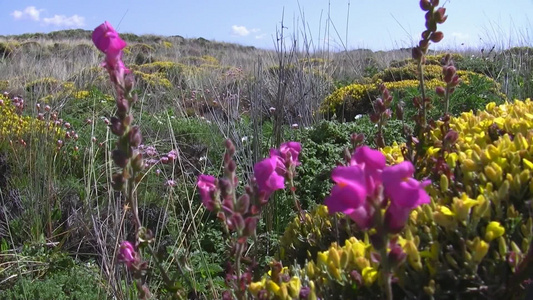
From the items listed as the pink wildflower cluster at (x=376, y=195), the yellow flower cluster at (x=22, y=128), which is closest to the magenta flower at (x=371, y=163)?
the pink wildflower cluster at (x=376, y=195)

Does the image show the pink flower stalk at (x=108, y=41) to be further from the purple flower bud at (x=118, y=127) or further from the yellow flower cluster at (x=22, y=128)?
the yellow flower cluster at (x=22, y=128)

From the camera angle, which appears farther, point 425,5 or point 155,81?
point 155,81

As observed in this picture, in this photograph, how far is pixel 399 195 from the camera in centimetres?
90

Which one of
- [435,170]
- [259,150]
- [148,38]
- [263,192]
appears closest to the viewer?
[263,192]

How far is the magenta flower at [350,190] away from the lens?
2.91ft

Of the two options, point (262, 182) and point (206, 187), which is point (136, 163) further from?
point (262, 182)

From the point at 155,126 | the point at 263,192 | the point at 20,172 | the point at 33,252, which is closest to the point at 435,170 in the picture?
the point at 263,192

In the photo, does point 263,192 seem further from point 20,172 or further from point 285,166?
point 20,172

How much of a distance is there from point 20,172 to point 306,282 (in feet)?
9.67

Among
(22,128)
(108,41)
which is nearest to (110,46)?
(108,41)

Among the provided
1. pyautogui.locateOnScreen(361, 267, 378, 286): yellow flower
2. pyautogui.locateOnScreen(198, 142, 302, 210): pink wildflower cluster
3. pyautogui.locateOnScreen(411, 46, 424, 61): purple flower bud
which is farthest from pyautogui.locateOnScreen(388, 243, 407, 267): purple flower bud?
pyautogui.locateOnScreen(411, 46, 424, 61): purple flower bud

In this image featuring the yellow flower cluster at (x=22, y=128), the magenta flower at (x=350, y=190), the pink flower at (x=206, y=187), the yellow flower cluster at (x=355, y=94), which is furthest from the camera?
the yellow flower cluster at (x=355, y=94)

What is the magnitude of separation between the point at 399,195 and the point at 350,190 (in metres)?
0.08

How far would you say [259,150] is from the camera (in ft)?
11.2
